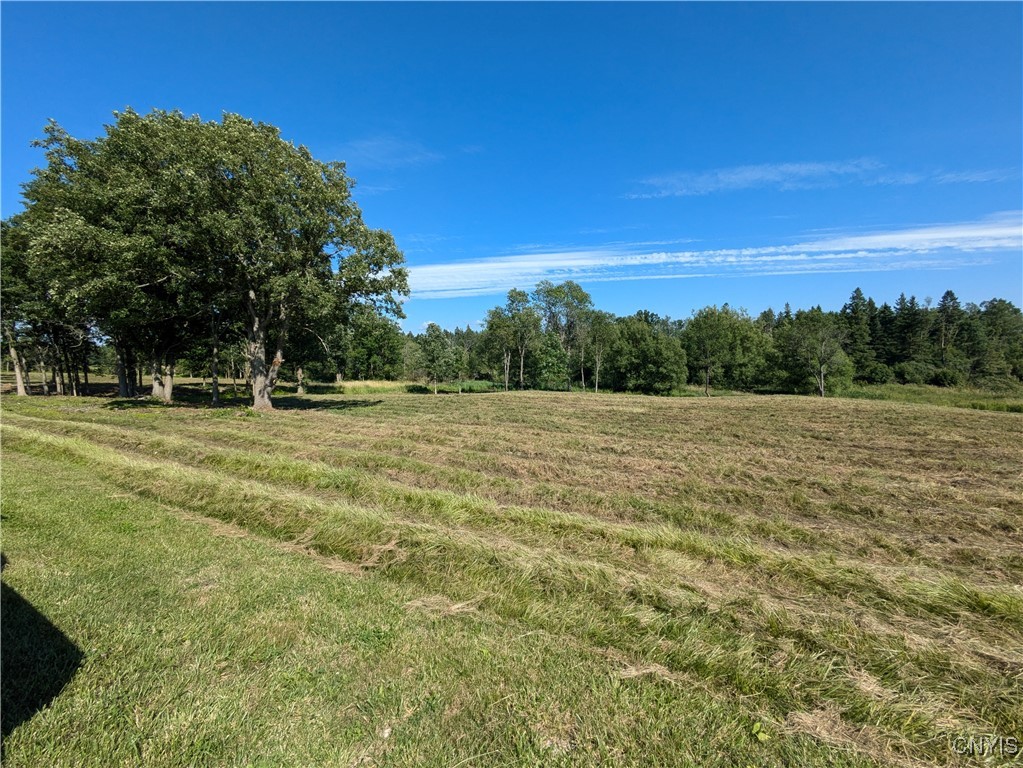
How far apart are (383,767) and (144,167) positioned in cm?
3333

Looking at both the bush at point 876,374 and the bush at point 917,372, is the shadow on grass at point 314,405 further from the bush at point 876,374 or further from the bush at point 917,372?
the bush at point 917,372

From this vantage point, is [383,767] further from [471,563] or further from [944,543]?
[944,543]

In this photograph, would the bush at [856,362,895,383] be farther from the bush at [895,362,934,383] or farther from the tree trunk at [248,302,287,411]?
the tree trunk at [248,302,287,411]

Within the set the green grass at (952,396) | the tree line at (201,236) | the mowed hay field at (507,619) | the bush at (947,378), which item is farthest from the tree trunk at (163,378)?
the bush at (947,378)

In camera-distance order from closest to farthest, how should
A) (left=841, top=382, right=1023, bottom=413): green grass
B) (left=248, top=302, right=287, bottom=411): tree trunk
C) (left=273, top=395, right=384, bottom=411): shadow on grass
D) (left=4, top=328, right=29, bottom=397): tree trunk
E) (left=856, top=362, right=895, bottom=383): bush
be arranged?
(left=248, top=302, right=287, bottom=411): tree trunk → (left=273, top=395, right=384, bottom=411): shadow on grass → (left=4, top=328, right=29, bottom=397): tree trunk → (left=841, top=382, right=1023, bottom=413): green grass → (left=856, top=362, right=895, bottom=383): bush

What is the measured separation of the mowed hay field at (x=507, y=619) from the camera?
10.1 ft

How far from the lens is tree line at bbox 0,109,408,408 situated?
2141 centimetres

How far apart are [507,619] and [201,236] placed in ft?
88.0

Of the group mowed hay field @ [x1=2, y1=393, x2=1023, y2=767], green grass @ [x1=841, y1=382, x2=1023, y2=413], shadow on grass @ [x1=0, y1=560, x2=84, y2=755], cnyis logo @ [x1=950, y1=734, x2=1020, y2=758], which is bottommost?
green grass @ [x1=841, y1=382, x2=1023, y2=413]

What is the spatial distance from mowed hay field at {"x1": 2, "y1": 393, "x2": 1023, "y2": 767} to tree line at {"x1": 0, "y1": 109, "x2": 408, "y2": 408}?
52.9 feet

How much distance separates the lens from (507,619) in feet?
15.4

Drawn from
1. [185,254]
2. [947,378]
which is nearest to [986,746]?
[185,254]

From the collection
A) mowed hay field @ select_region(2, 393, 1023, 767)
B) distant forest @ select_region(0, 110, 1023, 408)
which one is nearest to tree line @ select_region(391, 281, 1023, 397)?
distant forest @ select_region(0, 110, 1023, 408)

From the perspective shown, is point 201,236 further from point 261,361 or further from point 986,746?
point 986,746
